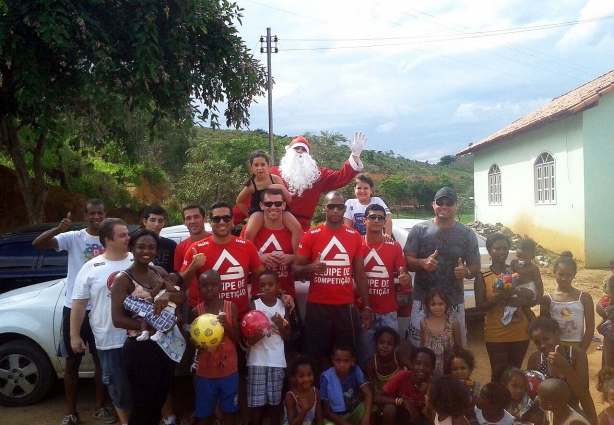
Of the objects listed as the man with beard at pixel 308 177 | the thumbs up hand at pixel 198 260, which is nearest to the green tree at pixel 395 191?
the man with beard at pixel 308 177

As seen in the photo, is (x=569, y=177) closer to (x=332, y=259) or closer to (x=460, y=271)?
(x=460, y=271)

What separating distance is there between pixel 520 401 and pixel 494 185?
52.5 feet

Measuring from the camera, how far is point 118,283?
3.33 meters

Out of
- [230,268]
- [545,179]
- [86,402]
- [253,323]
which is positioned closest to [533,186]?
[545,179]

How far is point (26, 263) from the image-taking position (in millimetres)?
5336

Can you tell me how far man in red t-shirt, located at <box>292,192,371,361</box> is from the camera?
13.1 ft

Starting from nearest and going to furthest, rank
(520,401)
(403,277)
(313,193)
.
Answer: (520,401) < (403,277) < (313,193)

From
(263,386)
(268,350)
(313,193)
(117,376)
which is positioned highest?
(313,193)

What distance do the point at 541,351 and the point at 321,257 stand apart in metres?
1.76

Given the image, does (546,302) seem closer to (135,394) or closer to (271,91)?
(135,394)

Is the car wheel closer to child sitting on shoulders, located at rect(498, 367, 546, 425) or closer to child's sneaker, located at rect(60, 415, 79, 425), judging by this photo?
child's sneaker, located at rect(60, 415, 79, 425)

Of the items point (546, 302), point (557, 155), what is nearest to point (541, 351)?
point (546, 302)

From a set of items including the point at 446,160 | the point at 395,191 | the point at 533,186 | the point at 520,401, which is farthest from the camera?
the point at 446,160

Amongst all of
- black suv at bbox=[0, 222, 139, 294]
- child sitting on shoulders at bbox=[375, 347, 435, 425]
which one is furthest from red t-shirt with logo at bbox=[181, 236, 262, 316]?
black suv at bbox=[0, 222, 139, 294]
